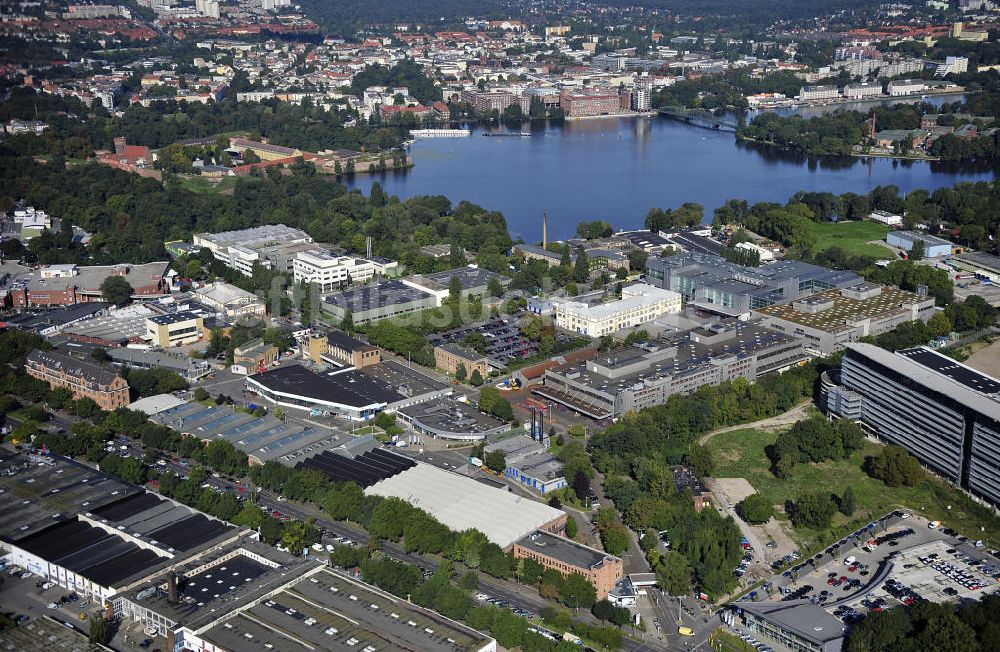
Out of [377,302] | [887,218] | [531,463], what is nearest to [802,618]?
[531,463]

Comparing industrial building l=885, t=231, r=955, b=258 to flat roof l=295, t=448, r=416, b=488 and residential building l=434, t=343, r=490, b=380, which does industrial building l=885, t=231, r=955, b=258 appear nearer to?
residential building l=434, t=343, r=490, b=380

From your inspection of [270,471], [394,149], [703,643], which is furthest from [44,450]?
[394,149]

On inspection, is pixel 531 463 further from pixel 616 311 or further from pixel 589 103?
pixel 589 103

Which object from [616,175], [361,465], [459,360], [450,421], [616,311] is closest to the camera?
[361,465]

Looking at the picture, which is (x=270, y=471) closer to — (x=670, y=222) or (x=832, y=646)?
(x=832, y=646)

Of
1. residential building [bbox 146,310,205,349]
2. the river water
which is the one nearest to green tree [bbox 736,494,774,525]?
residential building [bbox 146,310,205,349]

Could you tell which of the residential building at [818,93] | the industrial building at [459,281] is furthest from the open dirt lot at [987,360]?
the residential building at [818,93]

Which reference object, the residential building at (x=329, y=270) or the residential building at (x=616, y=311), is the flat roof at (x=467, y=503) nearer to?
the residential building at (x=616, y=311)
